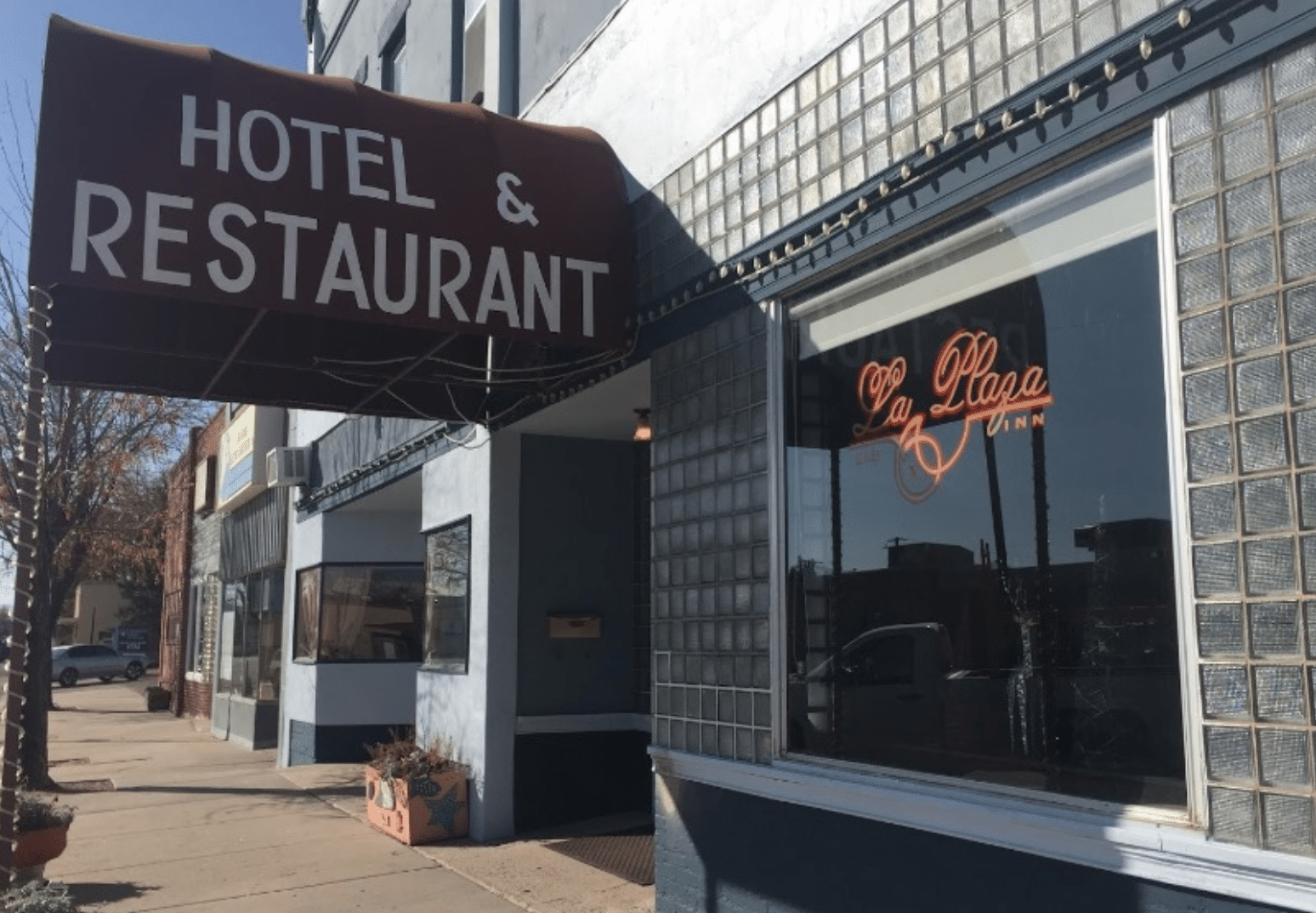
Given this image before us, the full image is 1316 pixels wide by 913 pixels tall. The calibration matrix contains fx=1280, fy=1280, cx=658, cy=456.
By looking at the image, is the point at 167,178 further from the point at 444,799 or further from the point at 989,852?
the point at 444,799

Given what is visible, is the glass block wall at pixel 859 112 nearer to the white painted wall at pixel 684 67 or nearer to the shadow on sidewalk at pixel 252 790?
the white painted wall at pixel 684 67

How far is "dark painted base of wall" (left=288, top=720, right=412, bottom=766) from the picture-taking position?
50.8ft

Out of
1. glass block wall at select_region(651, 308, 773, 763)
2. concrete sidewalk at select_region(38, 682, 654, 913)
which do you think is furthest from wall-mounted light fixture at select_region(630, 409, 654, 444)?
concrete sidewalk at select_region(38, 682, 654, 913)

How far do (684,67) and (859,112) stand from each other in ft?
6.33

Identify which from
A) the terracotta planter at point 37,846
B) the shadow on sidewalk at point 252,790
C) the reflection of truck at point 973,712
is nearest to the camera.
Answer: the reflection of truck at point 973,712

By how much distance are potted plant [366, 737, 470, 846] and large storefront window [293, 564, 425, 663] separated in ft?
18.5

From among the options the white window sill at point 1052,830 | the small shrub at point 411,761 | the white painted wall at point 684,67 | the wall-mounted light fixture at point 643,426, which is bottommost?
the small shrub at point 411,761

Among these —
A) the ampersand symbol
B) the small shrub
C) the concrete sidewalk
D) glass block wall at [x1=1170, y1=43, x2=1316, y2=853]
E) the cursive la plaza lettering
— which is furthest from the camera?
the small shrub

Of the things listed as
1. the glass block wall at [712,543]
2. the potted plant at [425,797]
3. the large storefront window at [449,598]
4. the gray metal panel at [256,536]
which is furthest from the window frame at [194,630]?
the glass block wall at [712,543]

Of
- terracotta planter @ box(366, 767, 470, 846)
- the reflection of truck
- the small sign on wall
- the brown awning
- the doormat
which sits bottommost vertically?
the doormat

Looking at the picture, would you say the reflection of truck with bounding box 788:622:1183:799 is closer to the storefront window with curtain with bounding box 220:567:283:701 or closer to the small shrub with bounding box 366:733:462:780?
the small shrub with bounding box 366:733:462:780

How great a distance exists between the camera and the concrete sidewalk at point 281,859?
26.1 feet

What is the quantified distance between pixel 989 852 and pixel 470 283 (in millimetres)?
3872

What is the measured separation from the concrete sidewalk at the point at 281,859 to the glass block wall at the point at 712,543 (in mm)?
1664
